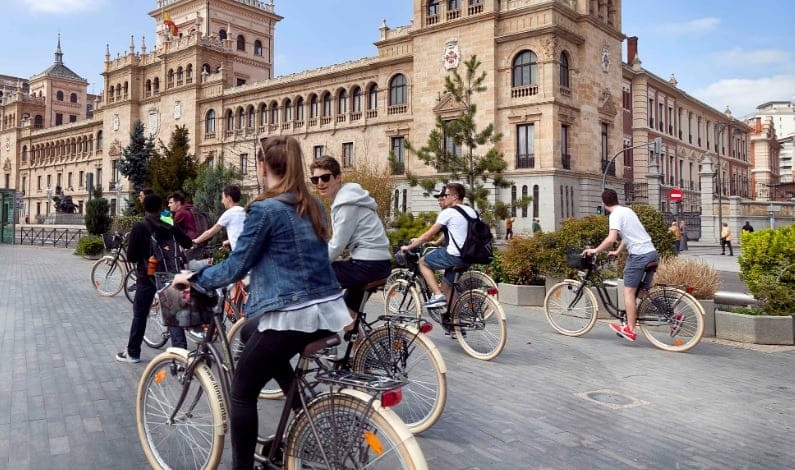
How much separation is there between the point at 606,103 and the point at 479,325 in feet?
99.2

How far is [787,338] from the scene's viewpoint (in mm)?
7738

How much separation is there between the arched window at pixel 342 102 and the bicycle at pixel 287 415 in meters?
37.5

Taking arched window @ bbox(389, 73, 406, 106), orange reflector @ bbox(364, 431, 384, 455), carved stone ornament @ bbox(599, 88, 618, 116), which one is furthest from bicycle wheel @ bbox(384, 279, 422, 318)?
arched window @ bbox(389, 73, 406, 106)

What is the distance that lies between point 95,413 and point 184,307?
2195mm

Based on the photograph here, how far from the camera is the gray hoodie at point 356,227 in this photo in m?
4.39

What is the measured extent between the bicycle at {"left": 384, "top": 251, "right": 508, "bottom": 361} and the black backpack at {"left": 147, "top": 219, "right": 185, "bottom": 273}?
2489mm

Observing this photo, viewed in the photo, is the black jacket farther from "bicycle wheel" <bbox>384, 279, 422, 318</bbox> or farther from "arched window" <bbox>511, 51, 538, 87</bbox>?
"arched window" <bbox>511, 51, 538, 87</bbox>

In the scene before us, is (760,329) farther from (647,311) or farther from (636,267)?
(636,267)

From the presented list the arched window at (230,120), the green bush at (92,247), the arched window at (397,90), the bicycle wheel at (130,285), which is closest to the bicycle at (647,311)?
the bicycle wheel at (130,285)

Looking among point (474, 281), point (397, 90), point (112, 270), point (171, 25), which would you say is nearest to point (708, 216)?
point (397, 90)

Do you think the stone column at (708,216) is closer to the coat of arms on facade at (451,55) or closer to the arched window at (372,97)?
the coat of arms on facade at (451,55)

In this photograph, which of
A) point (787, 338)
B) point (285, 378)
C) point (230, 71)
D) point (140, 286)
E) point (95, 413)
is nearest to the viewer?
point (285, 378)

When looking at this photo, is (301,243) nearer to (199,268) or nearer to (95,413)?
(199,268)

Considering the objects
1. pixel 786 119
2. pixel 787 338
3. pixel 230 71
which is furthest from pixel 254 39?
pixel 786 119
